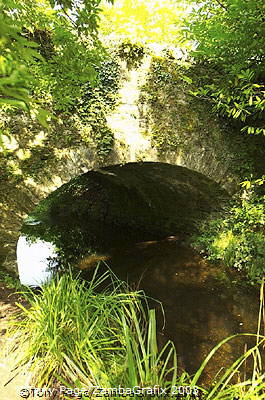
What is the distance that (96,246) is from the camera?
7.00m

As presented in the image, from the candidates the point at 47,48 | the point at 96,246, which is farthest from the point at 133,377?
the point at 96,246

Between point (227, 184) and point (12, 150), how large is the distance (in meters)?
3.68

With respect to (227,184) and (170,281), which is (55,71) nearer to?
(227,184)

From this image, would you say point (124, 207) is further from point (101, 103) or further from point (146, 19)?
point (146, 19)

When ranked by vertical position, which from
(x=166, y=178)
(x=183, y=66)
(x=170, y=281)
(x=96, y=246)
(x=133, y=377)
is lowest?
(x=133, y=377)

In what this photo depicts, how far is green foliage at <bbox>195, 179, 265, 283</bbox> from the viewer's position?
15.4ft

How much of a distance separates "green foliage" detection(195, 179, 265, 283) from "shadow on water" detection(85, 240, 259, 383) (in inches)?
12.3

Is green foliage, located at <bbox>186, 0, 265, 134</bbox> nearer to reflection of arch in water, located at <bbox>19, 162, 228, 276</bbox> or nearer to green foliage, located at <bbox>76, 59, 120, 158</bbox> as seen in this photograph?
green foliage, located at <bbox>76, 59, 120, 158</bbox>

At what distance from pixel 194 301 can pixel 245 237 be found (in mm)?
1527

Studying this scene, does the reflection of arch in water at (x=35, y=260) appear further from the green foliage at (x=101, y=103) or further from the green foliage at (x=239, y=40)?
the green foliage at (x=239, y=40)

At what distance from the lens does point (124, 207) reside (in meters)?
7.03

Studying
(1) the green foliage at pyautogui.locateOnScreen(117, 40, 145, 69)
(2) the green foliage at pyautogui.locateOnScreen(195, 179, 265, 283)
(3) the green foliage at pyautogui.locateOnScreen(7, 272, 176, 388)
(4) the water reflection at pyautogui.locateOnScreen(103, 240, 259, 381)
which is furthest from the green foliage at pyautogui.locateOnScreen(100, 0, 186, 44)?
(3) the green foliage at pyautogui.locateOnScreen(7, 272, 176, 388)

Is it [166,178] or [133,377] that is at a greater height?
[166,178]

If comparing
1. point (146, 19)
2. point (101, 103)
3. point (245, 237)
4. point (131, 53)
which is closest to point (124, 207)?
point (245, 237)
